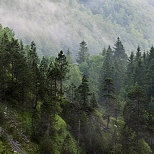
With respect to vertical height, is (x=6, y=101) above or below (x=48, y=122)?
above

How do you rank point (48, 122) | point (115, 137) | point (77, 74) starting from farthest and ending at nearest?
point (77, 74) < point (115, 137) < point (48, 122)

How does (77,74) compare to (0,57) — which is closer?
(0,57)

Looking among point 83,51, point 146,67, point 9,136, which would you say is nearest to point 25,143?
point 9,136

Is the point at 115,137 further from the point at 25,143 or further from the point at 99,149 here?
the point at 25,143

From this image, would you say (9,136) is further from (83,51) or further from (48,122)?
(83,51)

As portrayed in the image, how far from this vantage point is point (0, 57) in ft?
168

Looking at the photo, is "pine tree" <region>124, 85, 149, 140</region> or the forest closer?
the forest

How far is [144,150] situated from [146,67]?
41.2 m

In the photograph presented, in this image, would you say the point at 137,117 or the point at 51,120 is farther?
the point at 137,117

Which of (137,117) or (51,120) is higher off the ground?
(137,117)

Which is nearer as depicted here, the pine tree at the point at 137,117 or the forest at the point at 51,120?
the forest at the point at 51,120

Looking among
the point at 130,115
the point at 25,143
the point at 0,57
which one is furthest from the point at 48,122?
the point at 130,115

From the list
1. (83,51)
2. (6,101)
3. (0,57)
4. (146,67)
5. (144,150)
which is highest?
(83,51)

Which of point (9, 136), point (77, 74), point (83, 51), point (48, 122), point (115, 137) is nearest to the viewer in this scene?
Result: point (9, 136)
